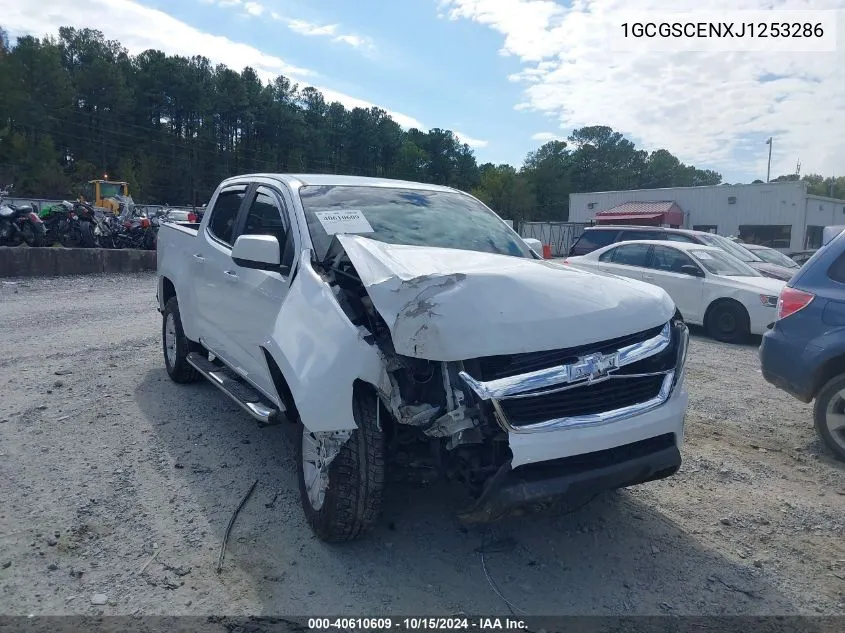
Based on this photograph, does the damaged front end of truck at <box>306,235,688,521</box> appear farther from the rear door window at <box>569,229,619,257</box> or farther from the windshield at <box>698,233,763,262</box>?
the rear door window at <box>569,229,619,257</box>

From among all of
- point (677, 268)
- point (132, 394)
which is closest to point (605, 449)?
point (132, 394)

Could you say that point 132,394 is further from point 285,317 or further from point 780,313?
point 780,313

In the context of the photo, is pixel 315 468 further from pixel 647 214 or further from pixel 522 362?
pixel 647 214

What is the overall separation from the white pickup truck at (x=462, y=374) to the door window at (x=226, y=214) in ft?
4.20

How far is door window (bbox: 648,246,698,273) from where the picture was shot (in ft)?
34.0

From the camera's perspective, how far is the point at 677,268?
409 inches

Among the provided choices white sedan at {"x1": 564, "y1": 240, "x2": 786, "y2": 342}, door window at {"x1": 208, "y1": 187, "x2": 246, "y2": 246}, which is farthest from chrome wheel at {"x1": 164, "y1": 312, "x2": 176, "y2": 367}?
white sedan at {"x1": 564, "y1": 240, "x2": 786, "y2": 342}

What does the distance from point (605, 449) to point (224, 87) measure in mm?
70724

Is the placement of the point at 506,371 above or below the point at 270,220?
below

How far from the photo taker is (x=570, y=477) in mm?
2799

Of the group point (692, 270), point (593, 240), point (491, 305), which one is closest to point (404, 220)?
point (491, 305)

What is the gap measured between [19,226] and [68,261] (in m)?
1.83

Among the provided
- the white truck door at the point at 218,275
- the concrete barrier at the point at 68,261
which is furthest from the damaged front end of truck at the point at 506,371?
the concrete barrier at the point at 68,261

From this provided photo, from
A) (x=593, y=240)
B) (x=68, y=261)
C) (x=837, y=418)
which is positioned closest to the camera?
(x=837, y=418)
